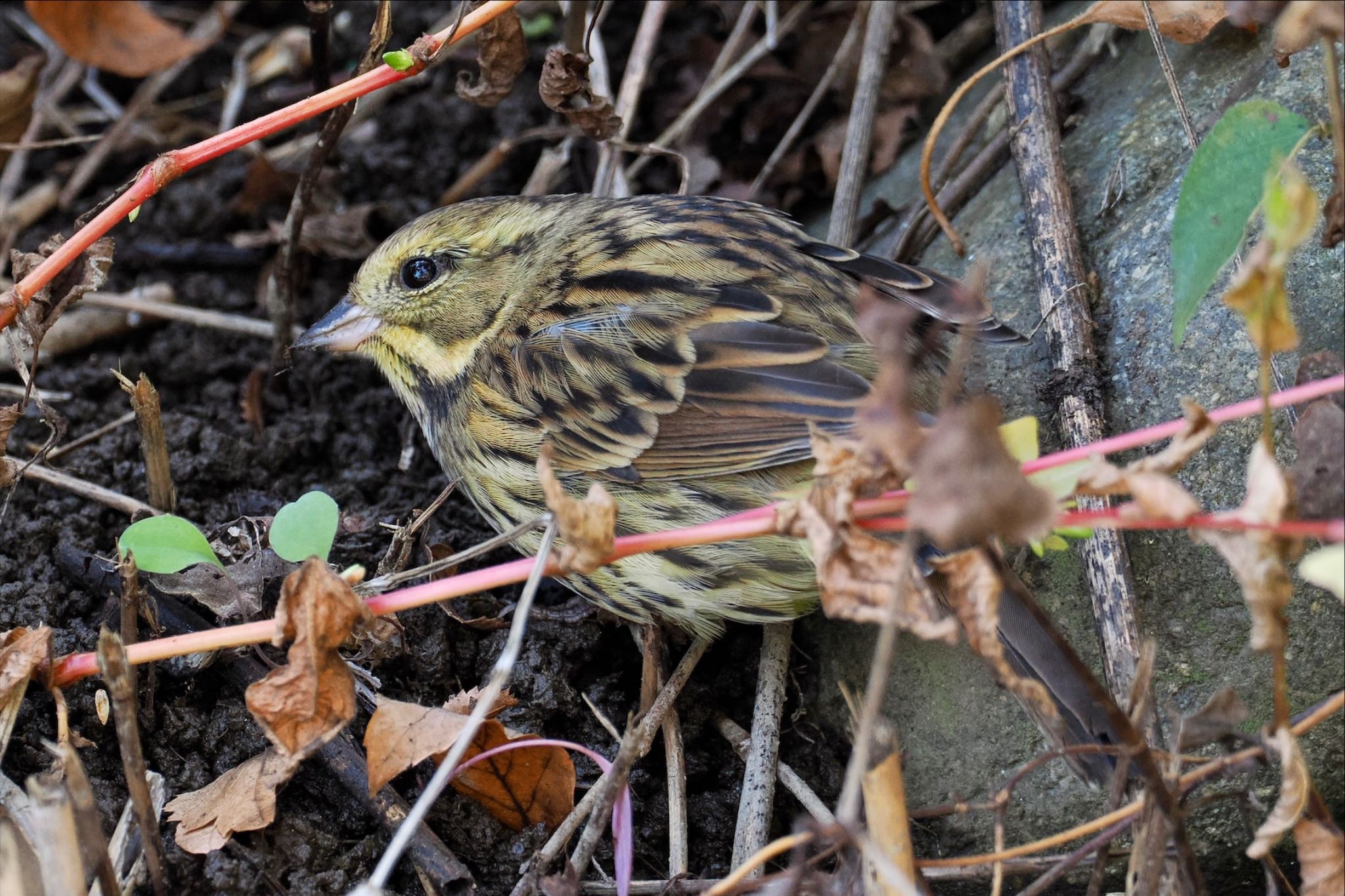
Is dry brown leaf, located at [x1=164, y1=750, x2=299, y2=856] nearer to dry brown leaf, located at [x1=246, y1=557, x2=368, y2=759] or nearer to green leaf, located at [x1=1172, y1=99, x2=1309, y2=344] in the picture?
dry brown leaf, located at [x1=246, y1=557, x2=368, y2=759]

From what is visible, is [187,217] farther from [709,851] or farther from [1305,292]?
→ [1305,292]

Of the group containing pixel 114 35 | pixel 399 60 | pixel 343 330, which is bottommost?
pixel 343 330

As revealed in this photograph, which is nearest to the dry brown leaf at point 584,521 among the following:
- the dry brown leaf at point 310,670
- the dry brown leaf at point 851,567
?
the dry brown leaf at point 851,567

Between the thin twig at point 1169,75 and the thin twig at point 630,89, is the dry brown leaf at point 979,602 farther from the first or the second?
the thin twig at point 630,89

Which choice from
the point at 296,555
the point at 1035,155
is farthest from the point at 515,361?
the point at 1035,155

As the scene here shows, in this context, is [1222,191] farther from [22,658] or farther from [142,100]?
[142,100]

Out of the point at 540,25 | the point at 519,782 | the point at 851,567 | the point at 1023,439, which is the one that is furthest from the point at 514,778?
the point at 540,25
